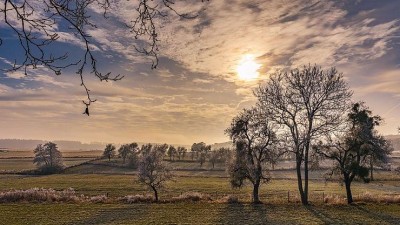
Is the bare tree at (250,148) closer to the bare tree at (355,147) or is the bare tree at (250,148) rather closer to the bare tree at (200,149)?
the bare tree at (355,147)

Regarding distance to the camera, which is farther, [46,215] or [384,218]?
[46,215]

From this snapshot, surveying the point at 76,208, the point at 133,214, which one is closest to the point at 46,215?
the point at 76,208

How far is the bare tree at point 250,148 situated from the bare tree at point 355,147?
625cm

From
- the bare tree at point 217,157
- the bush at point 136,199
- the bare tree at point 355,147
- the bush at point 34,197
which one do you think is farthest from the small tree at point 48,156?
the bare tree at point 355,147

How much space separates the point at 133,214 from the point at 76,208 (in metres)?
7.89

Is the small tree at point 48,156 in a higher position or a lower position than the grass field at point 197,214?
higher

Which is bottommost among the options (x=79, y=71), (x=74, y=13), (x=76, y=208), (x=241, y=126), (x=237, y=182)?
(x=76, y=208)

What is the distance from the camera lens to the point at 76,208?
3575 cm

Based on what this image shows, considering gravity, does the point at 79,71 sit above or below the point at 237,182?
above

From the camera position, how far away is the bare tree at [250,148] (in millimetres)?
39812

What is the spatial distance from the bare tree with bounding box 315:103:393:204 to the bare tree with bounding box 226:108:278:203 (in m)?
6.25

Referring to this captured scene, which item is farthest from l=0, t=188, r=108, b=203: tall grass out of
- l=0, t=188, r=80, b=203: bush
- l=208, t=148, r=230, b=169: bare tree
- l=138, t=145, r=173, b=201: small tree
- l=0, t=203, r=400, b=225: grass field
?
l=208, t=148, r=230, b=169: bare tree

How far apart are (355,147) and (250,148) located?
1089cm

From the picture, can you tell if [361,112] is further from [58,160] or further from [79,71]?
[58,160]
